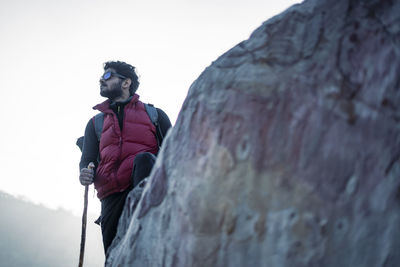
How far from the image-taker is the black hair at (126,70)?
3.73 m

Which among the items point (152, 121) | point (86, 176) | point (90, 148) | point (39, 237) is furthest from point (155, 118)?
point (39, 237)

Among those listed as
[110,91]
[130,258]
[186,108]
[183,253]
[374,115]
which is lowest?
[130,258]

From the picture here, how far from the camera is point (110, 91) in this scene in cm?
350

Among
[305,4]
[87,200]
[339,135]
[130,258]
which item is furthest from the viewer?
[87,200]

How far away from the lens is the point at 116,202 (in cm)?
288

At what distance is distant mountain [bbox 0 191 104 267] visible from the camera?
4264cm

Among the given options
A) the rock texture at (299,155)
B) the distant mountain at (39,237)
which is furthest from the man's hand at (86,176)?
the distant mountain at (39,237)

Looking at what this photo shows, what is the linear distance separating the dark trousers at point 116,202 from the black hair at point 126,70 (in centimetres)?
123

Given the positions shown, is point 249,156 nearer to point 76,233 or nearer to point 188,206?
point 188,206

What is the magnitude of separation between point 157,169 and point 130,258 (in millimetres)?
505

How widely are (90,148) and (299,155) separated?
2.37 meters

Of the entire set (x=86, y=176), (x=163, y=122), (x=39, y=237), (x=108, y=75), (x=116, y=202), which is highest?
(x=108, y=75)

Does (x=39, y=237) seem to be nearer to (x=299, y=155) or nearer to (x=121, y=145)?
(x=121, y=145)

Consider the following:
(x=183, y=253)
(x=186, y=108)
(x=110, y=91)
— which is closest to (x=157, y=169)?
(x=186, y=108)
